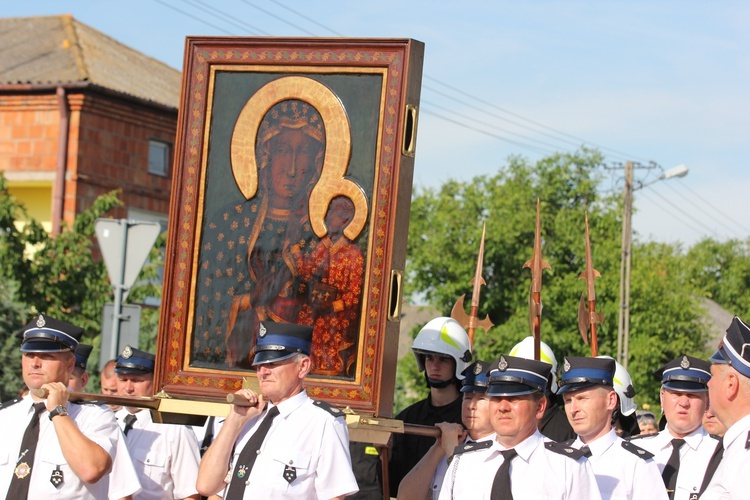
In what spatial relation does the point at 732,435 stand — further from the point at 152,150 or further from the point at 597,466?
the point at 152,150

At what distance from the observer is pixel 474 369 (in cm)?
676

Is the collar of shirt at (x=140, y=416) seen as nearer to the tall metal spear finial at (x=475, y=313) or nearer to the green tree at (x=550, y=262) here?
the tall metal spear finial at (x=475, y=313)

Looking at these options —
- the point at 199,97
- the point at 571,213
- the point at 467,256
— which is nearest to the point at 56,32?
the point at 467,256

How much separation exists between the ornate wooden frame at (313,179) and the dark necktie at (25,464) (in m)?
0.69

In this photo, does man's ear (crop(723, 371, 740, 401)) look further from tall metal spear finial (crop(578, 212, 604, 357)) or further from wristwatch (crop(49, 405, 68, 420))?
tall metal spear finial (crop(578, 212, 604, 357))

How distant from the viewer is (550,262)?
34.0 metres

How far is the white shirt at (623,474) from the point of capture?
247 inches

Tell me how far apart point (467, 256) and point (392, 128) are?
96.5ft

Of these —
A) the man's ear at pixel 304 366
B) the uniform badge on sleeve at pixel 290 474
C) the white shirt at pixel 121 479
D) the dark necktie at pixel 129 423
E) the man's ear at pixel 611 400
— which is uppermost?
the man's ear at pixel 304 366

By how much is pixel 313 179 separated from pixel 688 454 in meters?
2.76

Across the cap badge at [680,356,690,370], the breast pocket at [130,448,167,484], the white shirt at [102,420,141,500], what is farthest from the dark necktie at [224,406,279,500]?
the cap badge at [680,356,690,370]

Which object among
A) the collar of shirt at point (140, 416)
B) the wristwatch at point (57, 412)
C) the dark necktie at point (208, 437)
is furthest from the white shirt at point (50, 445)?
the dark necktie at point (208, 437)

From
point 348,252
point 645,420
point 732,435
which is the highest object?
point 348,252

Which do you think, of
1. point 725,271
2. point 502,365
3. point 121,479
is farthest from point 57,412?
point 725,271
